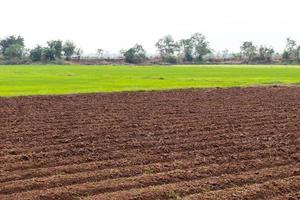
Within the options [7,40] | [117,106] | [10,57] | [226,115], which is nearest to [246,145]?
[226,115]

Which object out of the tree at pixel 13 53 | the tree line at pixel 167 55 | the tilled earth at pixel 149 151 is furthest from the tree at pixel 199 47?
the tilled earth at pixel 149 151

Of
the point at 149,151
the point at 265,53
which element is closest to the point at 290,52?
the point at 265,53

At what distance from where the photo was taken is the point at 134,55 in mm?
114812

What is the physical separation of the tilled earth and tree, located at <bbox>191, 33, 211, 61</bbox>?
9861 cm

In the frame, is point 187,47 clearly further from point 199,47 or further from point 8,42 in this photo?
point 8,42

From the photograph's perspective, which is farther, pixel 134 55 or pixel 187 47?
pixel 187 47

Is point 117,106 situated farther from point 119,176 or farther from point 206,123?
point 119,176

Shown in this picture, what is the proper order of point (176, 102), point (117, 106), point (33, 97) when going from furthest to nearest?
point (33, 97) → point (176, 102) → point (117, 106)

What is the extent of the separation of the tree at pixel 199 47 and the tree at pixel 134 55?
41.1 ft

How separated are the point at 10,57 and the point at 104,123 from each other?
102 m

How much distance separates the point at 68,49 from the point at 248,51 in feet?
131

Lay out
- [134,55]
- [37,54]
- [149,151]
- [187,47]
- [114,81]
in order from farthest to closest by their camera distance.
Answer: [187,47]
[134,55]
[37,54]
[114,81]
[149,151]

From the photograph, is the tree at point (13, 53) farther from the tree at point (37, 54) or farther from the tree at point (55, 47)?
the tree at point (55, 47)

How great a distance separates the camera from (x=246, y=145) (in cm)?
1411
